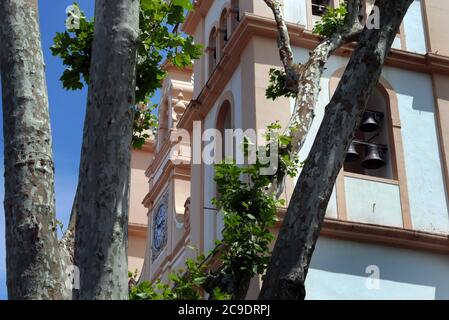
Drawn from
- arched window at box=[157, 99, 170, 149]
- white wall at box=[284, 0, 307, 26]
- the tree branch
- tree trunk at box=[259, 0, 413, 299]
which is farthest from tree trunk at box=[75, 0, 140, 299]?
arched window at box=[157, 99, 170, 149]

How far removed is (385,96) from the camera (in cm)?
1775

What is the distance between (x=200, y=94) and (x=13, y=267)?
12987 millimetres

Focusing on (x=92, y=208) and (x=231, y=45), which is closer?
(x=92, y=208)

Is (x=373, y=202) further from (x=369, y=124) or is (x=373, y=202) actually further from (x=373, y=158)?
(x=369, y=124)

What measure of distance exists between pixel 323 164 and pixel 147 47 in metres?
2.95

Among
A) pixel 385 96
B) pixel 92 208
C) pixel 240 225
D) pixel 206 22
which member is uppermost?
pixel 206 22

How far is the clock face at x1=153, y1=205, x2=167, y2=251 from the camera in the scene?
24.2m

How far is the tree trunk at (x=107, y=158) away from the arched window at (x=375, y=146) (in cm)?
958

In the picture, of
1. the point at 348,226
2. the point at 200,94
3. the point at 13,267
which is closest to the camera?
the point at 13,267

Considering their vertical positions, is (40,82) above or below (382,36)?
below

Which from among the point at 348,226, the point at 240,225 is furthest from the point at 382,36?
the point at 348,226

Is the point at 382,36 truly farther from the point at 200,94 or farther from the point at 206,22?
the point at 206,22

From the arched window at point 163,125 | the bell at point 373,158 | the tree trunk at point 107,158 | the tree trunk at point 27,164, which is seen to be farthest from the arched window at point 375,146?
the tree trunk at point 27,164

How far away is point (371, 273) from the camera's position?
15.5 metres
